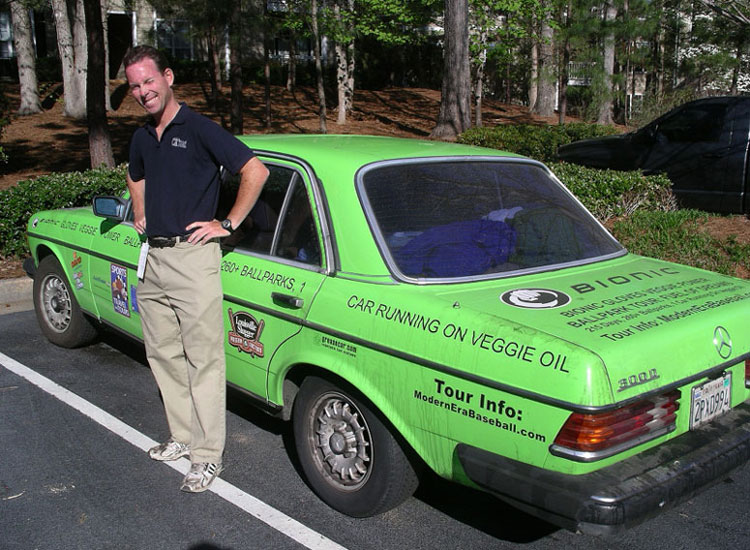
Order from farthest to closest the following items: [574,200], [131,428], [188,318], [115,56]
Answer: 1. [115,56]
2. [131,428]
3. [574,200]
4. [188,318]

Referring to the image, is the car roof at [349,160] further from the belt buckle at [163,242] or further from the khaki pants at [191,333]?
the belt buckle at [163,242]

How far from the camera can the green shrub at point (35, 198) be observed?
7.99 m

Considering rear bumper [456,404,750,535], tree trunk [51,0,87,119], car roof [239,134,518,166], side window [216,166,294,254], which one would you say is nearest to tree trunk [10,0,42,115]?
→ tree trunk [51,0,87,119]

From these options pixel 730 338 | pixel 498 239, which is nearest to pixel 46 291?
pixel 498 239

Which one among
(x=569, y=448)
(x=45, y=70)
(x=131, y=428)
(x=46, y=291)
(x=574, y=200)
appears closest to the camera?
(x=569, y=448)

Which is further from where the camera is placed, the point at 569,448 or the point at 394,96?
the point at 394,96

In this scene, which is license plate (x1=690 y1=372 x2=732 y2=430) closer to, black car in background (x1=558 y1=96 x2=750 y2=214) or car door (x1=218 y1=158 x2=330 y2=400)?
car door (x1=218 y1=158 x2=330 y2=400)

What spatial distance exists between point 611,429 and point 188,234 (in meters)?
2.07

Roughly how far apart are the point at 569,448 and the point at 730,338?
0.97m

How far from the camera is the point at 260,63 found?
28703mm

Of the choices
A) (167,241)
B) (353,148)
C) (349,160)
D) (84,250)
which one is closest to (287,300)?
(167,241)

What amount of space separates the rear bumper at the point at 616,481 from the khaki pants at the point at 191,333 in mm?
1379

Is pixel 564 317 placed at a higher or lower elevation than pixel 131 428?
higher

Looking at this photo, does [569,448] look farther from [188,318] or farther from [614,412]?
[188,318]
